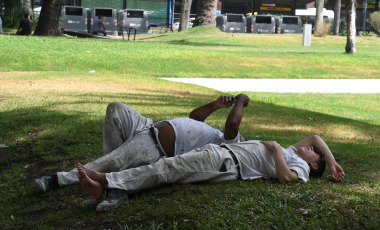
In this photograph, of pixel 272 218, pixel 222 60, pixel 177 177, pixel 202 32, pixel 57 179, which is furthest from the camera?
pixel 202 32

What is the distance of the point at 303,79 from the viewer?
17.2 meters

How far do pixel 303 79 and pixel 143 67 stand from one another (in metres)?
4.99

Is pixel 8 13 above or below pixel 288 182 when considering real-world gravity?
above

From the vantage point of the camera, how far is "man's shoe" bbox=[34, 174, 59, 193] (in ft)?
16.8

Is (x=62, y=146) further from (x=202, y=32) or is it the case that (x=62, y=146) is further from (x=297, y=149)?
(x=202, y=32)

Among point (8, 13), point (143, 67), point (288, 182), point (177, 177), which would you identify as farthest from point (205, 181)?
point (8, 13)

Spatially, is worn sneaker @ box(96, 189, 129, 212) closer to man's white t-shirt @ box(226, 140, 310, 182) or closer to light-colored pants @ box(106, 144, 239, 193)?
light-colored pants @ box(106, 144, 239, 193)

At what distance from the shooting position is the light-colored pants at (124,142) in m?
4.78

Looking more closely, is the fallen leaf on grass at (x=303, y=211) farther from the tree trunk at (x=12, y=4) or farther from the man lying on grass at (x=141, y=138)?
the tree trunk at (x=12, y=4)

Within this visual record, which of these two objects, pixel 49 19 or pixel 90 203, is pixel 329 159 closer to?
pixel 90 203

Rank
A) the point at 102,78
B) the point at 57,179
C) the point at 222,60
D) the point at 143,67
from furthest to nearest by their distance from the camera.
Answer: the point at 222,60 < the point at 143,67 < the point at 102,78 < the point at 57,179

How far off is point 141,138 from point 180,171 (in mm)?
480

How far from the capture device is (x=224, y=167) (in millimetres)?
4852

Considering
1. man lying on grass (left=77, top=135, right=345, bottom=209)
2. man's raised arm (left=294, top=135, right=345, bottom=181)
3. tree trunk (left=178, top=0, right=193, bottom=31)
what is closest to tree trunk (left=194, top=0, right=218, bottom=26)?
tree trunk (left=178, top=0, right=193, bottom=31)
